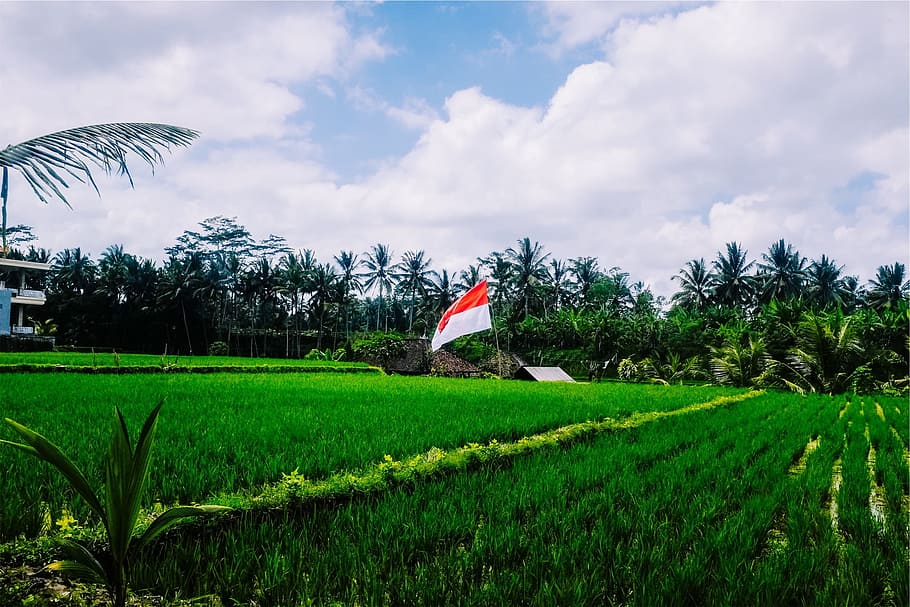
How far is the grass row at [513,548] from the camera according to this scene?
7.25 ft

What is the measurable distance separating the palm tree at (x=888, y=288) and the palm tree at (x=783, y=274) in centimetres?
430

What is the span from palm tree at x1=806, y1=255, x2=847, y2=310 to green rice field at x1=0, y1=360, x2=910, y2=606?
30.6 m

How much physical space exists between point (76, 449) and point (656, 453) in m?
4.59

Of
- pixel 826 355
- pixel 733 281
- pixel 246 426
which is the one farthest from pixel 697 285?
pixel 246 426

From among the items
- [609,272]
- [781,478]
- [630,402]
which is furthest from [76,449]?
[609,272]

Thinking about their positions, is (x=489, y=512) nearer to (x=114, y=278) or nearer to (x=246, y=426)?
(x=246, y=426)

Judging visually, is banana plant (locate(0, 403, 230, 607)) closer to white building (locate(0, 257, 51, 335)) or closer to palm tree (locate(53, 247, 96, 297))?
white building (locate(0, 257, 51, 335))

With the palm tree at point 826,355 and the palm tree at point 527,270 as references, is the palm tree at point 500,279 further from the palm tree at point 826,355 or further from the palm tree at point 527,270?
the palm tree at point 826,355

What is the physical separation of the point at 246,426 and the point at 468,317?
998 centimetres

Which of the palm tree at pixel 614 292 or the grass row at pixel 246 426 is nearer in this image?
the grass row at pixel 246 426

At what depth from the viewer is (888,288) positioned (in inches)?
1288

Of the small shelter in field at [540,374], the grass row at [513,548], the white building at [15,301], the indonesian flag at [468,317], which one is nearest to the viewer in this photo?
the grass row at [513,548]

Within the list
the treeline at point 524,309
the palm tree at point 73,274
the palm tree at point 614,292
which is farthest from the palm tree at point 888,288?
the palm tree at point 73,274

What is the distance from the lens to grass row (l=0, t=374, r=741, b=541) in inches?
129
